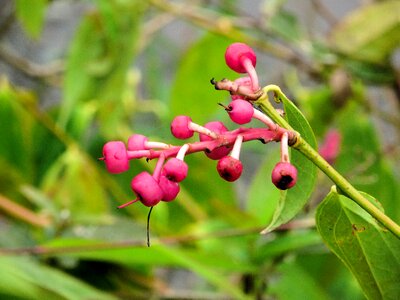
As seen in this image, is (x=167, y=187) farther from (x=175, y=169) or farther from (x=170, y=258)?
(x=170, y=258)

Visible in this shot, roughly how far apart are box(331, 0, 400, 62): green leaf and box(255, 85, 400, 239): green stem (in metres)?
0.57

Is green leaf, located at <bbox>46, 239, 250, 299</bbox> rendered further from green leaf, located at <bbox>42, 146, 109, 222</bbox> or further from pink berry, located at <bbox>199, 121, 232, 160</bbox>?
pink berry, located at <bbox>199, 121, 232, 160</bbox>

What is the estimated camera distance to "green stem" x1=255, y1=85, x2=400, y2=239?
0.32 m

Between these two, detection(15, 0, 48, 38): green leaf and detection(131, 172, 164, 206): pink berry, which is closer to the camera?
detection(131, 172, 164, 206): pink berry

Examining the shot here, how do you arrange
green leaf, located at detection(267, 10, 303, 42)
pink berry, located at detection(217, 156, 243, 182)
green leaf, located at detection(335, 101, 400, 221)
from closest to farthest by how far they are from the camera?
pink berry, located at detection(217, 156, 243, 182), green leaf, located at detection(335, 101, 400, 221), green leaf, located at detection(267, 10, 303, 42)

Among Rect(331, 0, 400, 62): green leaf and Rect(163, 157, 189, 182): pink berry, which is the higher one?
Rect(163, 157, 189, 182): pink berry

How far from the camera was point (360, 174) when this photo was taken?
861 millimetres

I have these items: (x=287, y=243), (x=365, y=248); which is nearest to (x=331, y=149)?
(x=287, y=243)

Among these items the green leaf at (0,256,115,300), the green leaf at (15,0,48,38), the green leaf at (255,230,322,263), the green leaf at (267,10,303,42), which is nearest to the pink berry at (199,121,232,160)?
the green leaf at (0,256,115,300)

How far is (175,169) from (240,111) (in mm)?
35

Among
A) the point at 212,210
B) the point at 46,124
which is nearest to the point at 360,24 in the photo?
the point at 212,210

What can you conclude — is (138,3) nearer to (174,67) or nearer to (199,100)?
(199,100)

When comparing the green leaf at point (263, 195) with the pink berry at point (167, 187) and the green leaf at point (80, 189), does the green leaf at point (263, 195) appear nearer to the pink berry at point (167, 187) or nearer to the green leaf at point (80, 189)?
the green leaf at point (80, 189)

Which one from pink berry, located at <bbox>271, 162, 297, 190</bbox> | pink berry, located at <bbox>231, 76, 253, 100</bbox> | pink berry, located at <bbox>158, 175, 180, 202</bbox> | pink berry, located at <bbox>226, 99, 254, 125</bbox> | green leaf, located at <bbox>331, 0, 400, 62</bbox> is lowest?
green leaf, located at <bbox>331, 0, 400, 62</bbox>
